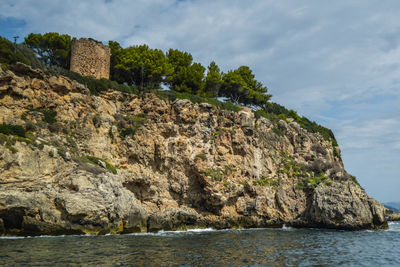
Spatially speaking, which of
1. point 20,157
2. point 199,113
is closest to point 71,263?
point 20,157

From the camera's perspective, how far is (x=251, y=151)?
3944 cm

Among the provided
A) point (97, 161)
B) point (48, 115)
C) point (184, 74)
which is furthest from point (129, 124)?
point (184, 74)

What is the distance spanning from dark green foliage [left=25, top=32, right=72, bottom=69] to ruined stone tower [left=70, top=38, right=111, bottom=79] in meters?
5.99

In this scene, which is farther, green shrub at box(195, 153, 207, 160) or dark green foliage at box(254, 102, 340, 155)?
dark green foliage at box(254, 102, 340, 155)

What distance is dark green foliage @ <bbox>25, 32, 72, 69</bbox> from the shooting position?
4369 centimetres

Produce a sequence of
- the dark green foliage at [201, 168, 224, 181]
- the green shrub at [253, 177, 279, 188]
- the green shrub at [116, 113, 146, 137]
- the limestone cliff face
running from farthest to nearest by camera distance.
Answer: the green shrub at [253, 177, 279, 188] < the green shrub at [116, 113, 146, 137] < the dark green foliage at [201, 168, 224, 181] < the limestone cliff face

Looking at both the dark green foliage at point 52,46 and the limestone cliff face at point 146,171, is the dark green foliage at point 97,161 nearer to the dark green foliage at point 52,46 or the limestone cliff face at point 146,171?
the limestone cliff face at point 146,171

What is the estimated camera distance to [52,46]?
4428cm

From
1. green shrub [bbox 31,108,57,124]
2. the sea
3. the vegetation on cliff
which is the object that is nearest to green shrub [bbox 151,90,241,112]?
the vegetation on cliff

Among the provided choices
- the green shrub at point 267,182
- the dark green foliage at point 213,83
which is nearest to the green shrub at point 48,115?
the green shrub at point 267,182

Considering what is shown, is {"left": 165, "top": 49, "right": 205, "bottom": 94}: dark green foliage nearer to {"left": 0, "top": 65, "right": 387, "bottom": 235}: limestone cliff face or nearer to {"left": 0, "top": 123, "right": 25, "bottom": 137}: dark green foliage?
{"left": 0, "top": 65, "right": 387, "bottom": 235}: limestone cliff face

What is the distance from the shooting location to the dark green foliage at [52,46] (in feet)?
143

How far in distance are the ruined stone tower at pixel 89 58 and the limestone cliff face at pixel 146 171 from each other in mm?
4315

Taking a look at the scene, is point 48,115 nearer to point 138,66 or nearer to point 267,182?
point 138,66
